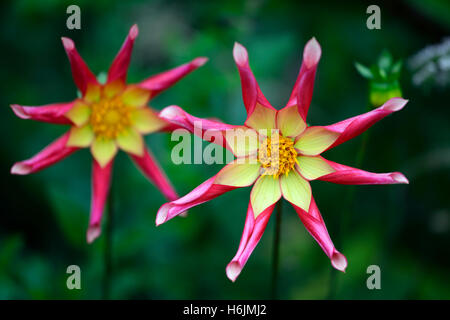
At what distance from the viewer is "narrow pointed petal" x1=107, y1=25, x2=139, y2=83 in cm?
180

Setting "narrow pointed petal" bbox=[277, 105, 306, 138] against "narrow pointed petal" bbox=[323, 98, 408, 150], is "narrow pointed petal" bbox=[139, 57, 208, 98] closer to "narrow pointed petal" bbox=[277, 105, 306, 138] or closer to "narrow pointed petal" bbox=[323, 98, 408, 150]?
"narrow pointed petal" bbox=[277, 105, 306, 138]

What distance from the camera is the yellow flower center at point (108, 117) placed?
1.99 metres

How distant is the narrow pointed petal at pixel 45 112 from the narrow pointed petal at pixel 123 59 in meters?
0.19

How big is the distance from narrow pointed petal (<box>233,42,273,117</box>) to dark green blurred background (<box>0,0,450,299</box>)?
930 mm

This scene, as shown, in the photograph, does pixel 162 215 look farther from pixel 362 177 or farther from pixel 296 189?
pixel 362 177

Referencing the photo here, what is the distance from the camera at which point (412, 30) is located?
129 inches

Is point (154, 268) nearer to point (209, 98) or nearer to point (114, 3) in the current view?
point (209, 98)

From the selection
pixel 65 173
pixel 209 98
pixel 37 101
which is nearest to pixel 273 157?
pixel 209 98

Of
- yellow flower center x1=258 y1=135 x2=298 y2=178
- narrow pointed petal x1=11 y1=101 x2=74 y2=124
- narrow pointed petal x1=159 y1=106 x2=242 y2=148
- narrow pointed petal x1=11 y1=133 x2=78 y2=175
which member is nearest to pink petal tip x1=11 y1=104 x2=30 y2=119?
narrow pointed petal x1=11 y1=101 x2=74 y2=124

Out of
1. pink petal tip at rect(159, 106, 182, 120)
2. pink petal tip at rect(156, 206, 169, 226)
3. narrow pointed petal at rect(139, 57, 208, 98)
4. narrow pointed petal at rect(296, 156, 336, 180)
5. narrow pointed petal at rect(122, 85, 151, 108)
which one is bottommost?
pink petal tip at rect(156, 206, 169, 226)

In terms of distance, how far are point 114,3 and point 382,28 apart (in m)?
1.64

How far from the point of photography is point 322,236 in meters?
1.48

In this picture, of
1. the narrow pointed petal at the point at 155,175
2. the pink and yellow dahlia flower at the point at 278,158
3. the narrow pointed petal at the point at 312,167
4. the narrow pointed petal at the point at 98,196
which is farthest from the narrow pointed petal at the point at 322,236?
the narrow pointed petal at the point at 98,196

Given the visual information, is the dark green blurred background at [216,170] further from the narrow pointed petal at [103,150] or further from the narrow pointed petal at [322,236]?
the narrow pointed petal at [322,236]
